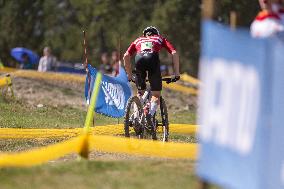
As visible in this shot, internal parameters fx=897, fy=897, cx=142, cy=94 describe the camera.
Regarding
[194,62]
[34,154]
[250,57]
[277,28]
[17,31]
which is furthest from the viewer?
[17,31]

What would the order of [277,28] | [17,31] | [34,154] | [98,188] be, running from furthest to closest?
[17,31], [277,28], [34,154], [98,188]

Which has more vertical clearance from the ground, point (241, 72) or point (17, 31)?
point (17, 31)

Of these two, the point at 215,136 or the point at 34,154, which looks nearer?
the point at 215,136

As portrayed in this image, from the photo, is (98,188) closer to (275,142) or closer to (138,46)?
(275,142)

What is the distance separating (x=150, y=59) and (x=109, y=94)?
112 inches

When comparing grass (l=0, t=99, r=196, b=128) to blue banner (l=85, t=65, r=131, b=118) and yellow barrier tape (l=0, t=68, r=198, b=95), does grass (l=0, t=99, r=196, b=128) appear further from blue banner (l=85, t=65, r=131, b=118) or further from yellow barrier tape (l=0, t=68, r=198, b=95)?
yellow barrier tape (l=0, t=68, r=198, b=95)

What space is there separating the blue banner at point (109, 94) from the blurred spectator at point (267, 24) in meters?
6.18

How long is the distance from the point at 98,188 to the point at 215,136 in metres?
1.31

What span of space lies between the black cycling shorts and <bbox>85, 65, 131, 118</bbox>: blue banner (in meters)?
2.17

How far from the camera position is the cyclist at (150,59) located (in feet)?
42.0

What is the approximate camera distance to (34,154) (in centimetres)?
848

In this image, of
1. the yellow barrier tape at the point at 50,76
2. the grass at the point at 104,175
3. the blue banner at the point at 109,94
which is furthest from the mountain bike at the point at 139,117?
the yellow barrier tape at the point at 50,76

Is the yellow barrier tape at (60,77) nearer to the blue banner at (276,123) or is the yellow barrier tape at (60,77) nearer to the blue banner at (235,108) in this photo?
the blue banner at (235,108)

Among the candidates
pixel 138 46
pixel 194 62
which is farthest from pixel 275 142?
pixel 194 62
